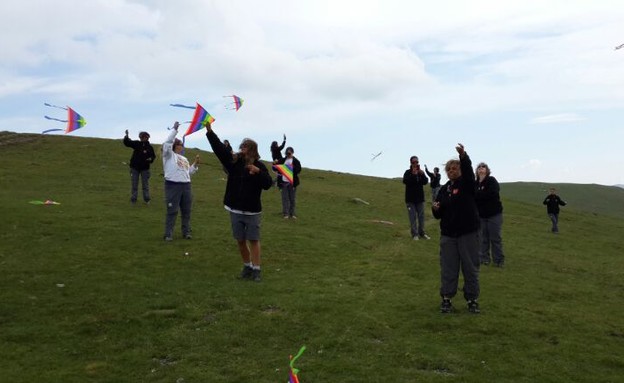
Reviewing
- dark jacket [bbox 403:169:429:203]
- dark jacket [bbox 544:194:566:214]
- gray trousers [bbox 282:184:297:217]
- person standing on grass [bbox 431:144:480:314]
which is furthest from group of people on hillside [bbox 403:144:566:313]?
dark jacket [bbox 544:194:566:214]

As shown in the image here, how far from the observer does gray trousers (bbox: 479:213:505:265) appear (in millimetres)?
15914

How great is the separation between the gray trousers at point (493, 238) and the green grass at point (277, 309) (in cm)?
59

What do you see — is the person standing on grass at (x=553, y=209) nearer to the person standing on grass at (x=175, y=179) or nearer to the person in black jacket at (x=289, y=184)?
the person in black jacket at (x=289, y=184)

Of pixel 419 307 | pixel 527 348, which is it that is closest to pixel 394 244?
pixel 419 307

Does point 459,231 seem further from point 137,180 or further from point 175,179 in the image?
point 137,180

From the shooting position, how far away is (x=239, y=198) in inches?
465

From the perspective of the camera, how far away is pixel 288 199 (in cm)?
2406

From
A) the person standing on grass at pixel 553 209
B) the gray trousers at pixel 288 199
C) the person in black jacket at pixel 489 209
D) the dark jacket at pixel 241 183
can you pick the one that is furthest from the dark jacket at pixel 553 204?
the dark jacket at pixel 241 183

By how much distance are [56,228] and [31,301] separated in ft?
25.6

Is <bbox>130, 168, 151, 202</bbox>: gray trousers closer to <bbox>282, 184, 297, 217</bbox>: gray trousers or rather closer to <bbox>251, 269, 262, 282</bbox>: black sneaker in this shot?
<bbox>282, 184, 297, 217</bbox>: gray trousers

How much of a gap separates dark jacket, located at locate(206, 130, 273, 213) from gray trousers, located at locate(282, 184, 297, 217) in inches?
446

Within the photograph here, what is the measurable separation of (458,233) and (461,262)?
593 mm

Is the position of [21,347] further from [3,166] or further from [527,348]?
[3,166]

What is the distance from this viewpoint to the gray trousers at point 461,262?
10203 millimetres
